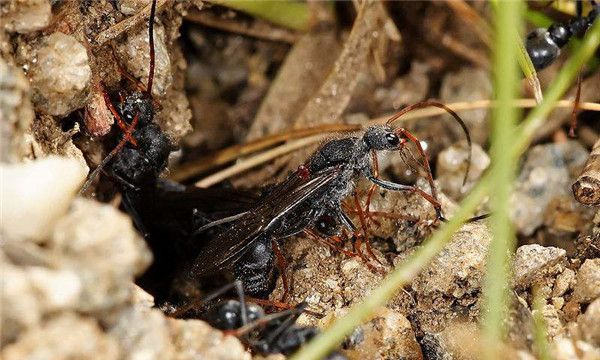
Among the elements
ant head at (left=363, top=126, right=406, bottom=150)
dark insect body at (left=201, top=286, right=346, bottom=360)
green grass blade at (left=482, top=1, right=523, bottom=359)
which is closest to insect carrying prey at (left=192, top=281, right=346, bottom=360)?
dark insect body at (left=201, top=286, right=346, bottom=360)

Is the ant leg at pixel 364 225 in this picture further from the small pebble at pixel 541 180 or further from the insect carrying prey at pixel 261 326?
the small pebble at pixel 541 180

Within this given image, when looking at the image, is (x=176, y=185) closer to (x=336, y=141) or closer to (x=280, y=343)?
(x=336, y=141)

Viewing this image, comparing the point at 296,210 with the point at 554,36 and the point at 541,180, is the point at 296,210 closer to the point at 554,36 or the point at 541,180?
the point at 541,180

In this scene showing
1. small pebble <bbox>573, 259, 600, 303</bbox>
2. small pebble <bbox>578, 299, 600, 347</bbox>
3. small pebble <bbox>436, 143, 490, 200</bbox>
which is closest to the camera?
small pebble <bbox>578, 299, 600, 347</bbox>

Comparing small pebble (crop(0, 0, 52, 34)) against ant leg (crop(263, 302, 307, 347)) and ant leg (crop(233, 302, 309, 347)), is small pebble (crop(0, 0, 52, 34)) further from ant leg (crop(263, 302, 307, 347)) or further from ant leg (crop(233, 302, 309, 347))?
ant leg (crop(263, 302, 307, 347))

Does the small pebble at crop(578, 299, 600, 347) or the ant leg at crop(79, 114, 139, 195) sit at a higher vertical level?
the small pebble at crop(578, 299, 600, 347)

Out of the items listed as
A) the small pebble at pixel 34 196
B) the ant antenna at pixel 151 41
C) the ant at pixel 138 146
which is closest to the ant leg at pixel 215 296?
the small pebble at pixel 34 196

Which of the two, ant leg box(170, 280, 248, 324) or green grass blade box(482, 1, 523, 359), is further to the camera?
ant leg box(170, 280, 248, 324)
